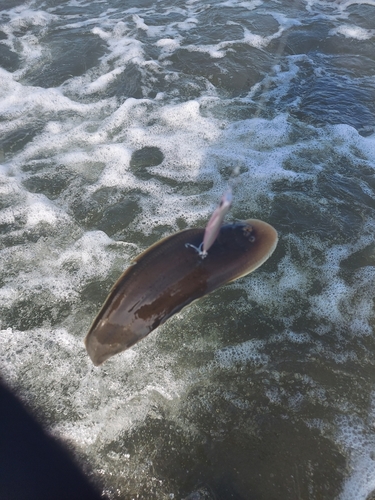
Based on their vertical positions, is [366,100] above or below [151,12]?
below

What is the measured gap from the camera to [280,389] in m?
3.50

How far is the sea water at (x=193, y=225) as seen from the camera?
10.4 feet

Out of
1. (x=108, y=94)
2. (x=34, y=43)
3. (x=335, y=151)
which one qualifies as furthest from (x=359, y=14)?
(x=34, y=43)

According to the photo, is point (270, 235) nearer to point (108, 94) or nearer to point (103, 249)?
point (103, 249)

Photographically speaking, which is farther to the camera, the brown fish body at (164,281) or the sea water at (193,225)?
the sea water at (193,225)

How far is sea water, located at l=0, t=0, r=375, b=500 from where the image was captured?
10.4 ft

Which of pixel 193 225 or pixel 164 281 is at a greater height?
pixel 164 281

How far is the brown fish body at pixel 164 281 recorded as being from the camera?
2.90 meters

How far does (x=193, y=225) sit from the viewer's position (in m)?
4.90

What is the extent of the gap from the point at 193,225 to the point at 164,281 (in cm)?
198

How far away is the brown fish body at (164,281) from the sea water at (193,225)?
0.91 m

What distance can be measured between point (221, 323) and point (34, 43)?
9141mm

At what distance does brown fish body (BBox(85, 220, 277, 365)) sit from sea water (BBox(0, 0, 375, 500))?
91cm

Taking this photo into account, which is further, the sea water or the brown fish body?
the sea water
